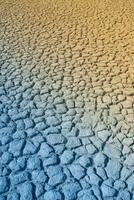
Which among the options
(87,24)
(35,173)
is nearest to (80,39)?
(87,24)

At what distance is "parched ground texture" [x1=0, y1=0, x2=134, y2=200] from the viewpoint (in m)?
1.81

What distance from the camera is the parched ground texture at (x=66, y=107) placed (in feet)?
5.95

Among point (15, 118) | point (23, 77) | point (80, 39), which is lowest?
point (15, 118)

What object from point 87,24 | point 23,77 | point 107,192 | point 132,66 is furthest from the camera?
point 87,24

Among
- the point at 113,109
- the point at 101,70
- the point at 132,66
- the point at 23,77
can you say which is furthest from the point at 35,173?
the point at 132,66

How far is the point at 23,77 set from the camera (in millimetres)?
2732

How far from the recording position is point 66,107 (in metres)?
2.39

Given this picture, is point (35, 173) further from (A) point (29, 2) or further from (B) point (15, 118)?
(A) point (29, 2)

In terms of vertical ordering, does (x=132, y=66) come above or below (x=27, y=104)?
above

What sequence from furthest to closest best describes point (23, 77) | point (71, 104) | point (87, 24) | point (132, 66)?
point (87, 24)
point (132, 66)
point (23, 77)
point (71, 104)

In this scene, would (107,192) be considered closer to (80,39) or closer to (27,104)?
(27,104)

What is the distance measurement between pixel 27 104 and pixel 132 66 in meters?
1.06

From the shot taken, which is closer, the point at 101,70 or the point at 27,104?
the point at 27,104

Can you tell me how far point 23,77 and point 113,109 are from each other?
808 mm
